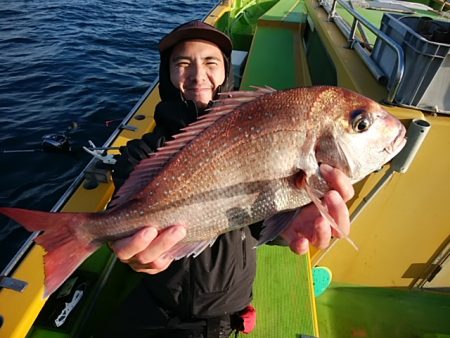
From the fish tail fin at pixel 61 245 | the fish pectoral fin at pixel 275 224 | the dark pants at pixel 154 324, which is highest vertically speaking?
the fish pectoral fin at pixel 275 224

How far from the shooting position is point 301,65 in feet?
18.3

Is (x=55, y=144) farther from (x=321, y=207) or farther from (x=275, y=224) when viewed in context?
(x=321, y=207)

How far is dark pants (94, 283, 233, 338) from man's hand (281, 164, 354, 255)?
2.69 feet

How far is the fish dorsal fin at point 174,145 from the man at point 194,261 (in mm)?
412

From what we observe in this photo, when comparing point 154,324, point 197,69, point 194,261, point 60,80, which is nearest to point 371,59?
point 197,69

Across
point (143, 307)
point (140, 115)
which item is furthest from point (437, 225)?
point (140, 115)

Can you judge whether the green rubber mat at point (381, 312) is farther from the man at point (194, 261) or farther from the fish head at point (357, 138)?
the fish head at point (357, 138)

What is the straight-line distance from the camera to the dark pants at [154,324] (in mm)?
2236

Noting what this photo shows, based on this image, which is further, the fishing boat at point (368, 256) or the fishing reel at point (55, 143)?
the fishing reel at point (55, 143)

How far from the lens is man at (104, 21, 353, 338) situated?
2162 mm

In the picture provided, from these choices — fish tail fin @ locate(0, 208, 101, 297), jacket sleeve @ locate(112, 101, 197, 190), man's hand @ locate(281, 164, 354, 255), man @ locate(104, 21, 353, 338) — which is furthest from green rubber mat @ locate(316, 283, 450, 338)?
fish tail fin @ locate(0, 208, 101, 297)

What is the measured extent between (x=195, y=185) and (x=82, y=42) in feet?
40.3

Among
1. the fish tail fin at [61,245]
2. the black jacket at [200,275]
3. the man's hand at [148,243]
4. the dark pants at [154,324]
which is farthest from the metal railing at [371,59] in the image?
the fish tail fin at [61,245]

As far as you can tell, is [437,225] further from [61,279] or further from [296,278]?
[61,279]
